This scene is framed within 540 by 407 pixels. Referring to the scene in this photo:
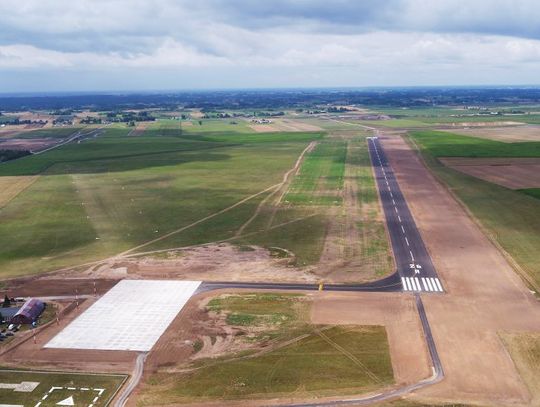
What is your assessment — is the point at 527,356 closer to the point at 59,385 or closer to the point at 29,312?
the point at 59,385

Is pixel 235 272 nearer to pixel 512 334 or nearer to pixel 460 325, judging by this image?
pixel 460 325

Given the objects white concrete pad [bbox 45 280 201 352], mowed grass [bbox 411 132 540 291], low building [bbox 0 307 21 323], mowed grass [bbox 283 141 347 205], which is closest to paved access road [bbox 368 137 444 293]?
mowed grass [bbox 283 141 347 205]

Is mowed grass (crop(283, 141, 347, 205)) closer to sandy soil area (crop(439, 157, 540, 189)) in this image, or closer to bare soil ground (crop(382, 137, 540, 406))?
bare soil ground (crop(382, 137, 540, 406))

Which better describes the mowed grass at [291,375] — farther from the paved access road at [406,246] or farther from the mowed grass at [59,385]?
the paved access road at [406,246]

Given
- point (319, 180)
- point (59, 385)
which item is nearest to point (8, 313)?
point (59, 385)

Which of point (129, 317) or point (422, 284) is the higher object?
point (422, 284)
